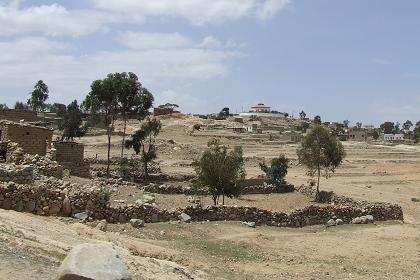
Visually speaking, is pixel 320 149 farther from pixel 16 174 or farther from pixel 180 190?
pixel 16 174

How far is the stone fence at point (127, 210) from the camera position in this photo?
15086 mm

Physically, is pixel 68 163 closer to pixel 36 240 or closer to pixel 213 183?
pixel 213 183

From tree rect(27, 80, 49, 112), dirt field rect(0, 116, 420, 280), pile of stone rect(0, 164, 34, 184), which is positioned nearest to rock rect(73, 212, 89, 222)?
dirt field rect(0, 116, 420, 280)

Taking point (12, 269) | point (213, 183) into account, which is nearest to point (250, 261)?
point (12, 269)

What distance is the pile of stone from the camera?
1548 cm

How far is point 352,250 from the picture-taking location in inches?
722

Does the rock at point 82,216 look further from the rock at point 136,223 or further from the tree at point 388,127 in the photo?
the tree at point 388,127

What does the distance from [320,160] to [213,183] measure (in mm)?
11539

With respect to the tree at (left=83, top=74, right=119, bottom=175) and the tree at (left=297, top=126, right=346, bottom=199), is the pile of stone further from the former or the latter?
the tree at (left=83, top=74, right=119, bottom=175)

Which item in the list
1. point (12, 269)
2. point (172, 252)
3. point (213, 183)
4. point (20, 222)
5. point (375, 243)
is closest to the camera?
point (12, 269)

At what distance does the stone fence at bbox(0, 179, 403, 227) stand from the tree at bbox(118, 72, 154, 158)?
2207cm

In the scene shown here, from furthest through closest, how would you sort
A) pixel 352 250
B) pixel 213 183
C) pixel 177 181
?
pixel 177 181
pixel 213 183
pixel 352 250

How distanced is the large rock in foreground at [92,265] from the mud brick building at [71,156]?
2497 cm

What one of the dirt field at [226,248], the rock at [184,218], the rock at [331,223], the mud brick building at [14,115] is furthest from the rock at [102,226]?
the mud brick building at [14,115]
